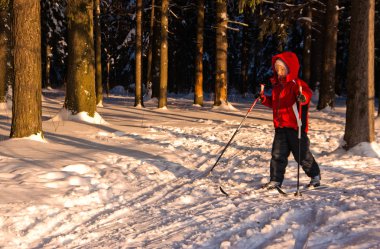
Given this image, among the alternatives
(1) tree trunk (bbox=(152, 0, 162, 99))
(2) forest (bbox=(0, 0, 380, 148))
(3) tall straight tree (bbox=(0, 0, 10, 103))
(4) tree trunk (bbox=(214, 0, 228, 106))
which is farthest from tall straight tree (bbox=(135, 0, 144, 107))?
(3) tall straight tree (bbox=(0, 0, 10, 103))

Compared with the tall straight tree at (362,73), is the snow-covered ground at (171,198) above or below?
below

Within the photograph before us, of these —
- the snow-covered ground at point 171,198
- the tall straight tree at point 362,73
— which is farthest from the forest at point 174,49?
the snow-covered ground at point 171,198

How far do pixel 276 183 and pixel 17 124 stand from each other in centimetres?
540

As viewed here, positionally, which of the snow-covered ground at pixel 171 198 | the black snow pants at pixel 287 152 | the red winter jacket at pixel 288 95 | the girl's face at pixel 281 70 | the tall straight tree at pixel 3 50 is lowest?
the snow-covered ground at pixel 171 198

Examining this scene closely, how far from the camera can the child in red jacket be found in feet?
17.9

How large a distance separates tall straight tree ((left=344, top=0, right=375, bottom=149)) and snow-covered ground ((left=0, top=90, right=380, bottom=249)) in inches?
13.1

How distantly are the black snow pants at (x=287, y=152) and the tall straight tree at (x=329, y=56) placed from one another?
13.4 meters

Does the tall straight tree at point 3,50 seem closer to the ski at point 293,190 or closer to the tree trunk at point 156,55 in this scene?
the tree trunk at point 156,55

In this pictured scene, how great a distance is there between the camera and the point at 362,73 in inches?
304

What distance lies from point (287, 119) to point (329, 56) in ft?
45.1

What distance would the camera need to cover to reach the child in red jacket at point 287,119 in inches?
215

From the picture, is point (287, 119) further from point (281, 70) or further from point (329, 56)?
point (329, 56)

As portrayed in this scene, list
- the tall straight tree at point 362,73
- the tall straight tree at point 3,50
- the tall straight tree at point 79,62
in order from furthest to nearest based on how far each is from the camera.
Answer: the tall straight tree at point 3,50, the tall straight tree at point 79,62, the tall straight tree at point 362,73

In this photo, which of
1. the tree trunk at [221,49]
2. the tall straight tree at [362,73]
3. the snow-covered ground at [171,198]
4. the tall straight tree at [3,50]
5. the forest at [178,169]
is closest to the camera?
the snow-covered ground at [171,198]
